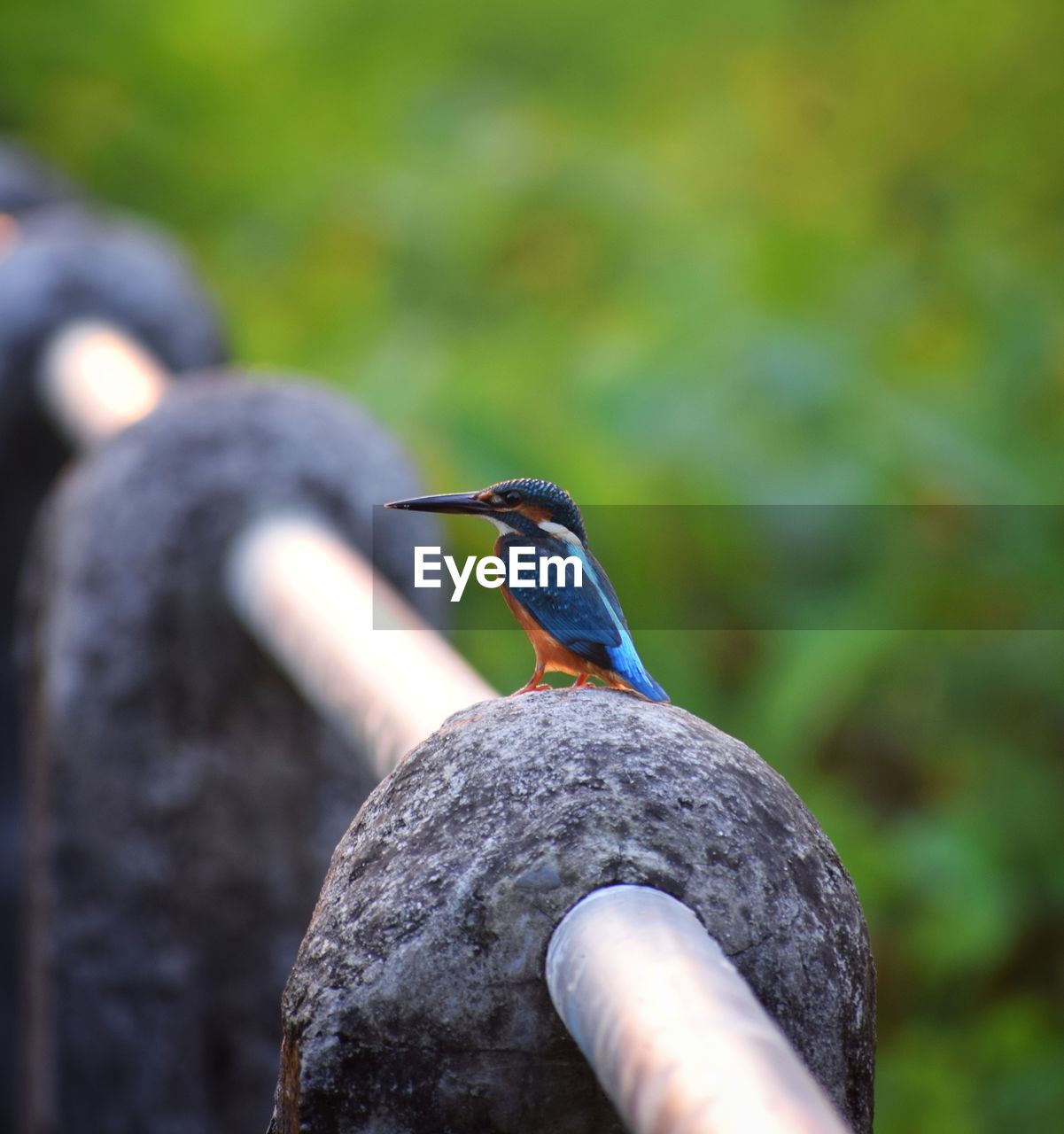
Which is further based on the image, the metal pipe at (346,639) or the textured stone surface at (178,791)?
the textured stone surface at (178,791)

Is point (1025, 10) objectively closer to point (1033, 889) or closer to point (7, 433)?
point (1033, 889)

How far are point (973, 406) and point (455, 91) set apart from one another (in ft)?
7.57

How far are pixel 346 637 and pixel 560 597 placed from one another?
30 cm

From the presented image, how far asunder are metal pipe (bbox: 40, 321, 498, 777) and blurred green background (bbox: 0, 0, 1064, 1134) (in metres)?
1.09

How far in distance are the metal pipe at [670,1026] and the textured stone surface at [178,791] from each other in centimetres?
85

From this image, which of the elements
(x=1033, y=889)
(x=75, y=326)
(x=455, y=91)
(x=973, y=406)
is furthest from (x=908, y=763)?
(x=455, y=91)

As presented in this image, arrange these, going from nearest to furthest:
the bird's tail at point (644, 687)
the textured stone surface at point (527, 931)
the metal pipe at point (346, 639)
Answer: the textured stone surface at point (527, 931) → the bird's tail at point (644, 687) → the metal pipe at point (346, 639)

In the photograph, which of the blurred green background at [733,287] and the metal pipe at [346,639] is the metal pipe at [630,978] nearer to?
the metal pipe at [346,639]

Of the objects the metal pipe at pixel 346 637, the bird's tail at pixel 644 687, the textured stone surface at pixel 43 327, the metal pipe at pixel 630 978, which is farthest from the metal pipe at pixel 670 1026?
the textured stone surface at pixel 43 327

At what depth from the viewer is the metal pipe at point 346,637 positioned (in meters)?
0.93

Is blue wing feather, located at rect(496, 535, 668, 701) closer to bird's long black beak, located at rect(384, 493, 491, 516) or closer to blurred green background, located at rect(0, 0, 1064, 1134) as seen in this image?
bird's long black beak, located at rect(384, 493, 491, 516)

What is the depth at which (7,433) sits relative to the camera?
7.32ft

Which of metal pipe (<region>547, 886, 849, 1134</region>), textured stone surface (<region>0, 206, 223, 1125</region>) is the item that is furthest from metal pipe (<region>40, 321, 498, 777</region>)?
textured stone surface (<region>0, 206, 223, 1125</region>)

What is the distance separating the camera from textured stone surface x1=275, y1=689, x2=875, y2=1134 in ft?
2.19
